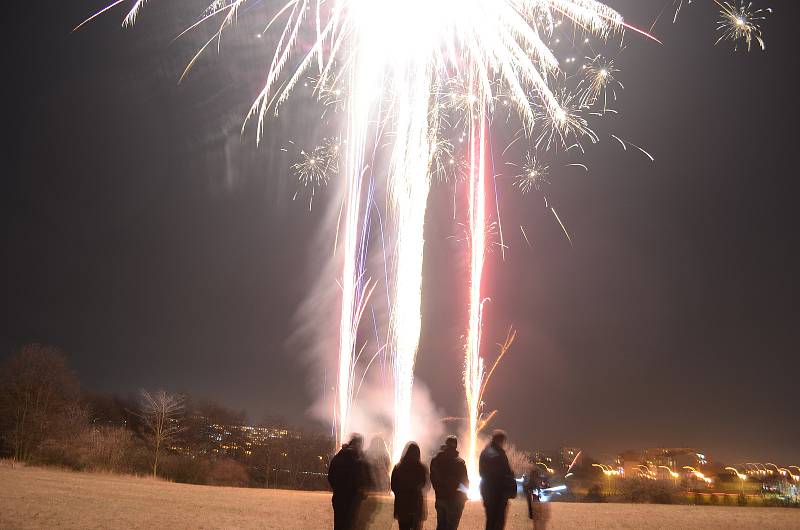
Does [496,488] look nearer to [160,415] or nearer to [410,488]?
[410,488]

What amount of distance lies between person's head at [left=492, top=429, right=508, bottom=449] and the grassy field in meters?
4.31

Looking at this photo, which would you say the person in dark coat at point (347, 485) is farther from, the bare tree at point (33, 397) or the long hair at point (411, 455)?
the bare tree at point (33, 397)

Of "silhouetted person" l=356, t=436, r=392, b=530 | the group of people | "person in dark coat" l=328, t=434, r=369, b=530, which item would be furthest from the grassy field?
"person in dark coat" l=328, t=434, r=369, b=530

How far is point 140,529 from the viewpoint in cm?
1027

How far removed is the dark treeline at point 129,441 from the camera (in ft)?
122

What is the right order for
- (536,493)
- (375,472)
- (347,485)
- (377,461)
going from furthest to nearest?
(536,493)
(377,461)
(375,472)
(347,485)

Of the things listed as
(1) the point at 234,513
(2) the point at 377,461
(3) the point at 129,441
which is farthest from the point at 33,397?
(2) the point at 377,461

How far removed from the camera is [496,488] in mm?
7266

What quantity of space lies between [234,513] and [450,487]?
797 cm

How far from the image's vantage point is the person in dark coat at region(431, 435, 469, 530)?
24.3 feet

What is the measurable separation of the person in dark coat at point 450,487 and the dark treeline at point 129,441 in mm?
28420

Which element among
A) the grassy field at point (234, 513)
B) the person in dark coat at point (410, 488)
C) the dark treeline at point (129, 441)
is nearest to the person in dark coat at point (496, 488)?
the person in dark coat at point (410, 488)

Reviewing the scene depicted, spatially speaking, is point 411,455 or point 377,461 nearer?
point 411,455

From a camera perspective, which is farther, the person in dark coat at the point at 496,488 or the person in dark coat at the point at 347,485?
the person in dark coat at the point at 496,488
